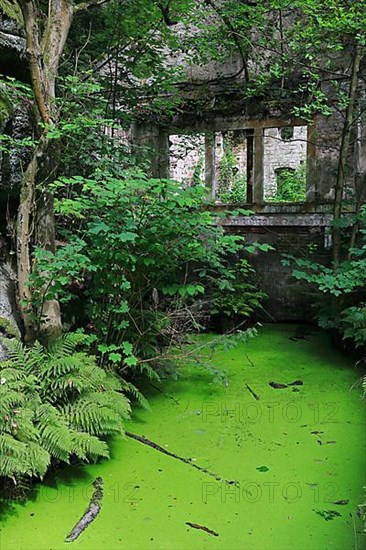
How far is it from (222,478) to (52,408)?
3.59ft

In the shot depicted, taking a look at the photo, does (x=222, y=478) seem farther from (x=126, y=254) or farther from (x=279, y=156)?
(x=279, y=156)

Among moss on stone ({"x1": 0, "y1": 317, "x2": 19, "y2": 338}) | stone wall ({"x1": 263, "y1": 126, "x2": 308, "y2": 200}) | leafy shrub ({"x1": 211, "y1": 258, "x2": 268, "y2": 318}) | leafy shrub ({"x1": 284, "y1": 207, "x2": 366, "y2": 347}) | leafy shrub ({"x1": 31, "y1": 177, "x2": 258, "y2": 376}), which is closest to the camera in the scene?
leafy shrub ({"x1": 31, "y1": 177, "x2": 258, "y2": 376})

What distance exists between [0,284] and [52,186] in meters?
0.92

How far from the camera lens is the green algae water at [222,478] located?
2.43 m

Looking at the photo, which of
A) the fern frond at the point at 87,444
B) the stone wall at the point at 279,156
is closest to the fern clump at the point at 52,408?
the fern frond at the point at 87,444

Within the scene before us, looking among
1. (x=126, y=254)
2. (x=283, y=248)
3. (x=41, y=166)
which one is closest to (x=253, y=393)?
(x=126, y=254)

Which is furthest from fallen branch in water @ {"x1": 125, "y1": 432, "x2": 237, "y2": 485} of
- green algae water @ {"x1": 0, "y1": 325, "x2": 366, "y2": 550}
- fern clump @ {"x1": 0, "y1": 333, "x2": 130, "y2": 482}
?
fern clump @ {"x1": 0, "y1": 333, "x2": 130, "y2": 482}

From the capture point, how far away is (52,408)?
2947mm

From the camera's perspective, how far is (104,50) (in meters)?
5.20

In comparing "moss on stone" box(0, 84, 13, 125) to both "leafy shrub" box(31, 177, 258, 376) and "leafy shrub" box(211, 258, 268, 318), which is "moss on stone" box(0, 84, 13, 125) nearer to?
"leafy shrub" box(31, 177, 258, 376)

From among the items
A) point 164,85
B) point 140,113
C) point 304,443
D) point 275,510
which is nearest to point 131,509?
point 275,510

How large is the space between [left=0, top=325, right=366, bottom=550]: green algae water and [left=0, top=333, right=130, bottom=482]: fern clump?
0.79 feet

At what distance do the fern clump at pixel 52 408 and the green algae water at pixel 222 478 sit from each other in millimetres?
241

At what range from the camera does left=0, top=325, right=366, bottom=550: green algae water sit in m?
2.43
